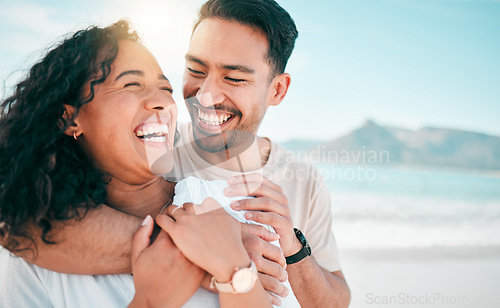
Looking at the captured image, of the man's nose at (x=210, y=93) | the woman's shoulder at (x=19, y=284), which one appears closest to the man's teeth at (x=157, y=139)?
the woman's shoulder at (x=19, y=284)

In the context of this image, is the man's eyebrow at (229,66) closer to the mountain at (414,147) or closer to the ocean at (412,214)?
the ocean at (412,214)

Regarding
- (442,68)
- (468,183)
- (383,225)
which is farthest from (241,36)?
(442,68)

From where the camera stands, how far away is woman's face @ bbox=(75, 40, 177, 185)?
169cm

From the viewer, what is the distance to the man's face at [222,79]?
8.84 ft

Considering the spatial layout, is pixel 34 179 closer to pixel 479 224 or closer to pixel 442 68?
pixel 479 224

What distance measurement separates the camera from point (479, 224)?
34.9ft

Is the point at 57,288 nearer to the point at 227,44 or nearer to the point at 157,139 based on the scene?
the point at 157,139

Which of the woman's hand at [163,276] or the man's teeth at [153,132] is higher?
the man's teeth at [153,132]

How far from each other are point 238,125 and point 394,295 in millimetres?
3461

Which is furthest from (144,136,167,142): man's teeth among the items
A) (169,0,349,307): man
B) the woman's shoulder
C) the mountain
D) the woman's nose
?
the mountain

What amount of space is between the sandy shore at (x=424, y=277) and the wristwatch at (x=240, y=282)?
3863mm

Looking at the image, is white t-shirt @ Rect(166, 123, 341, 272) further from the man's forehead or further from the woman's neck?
the woman's neck

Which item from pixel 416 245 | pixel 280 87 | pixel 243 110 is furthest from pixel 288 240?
pixel 416 245

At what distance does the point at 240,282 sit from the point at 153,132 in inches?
31.6
